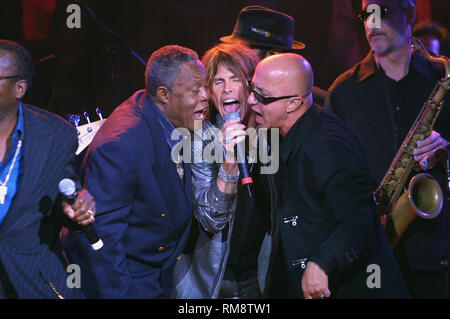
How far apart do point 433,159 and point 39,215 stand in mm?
3183

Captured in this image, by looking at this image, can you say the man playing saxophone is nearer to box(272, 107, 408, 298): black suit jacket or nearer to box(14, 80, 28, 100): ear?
box(272, 107, 408, 298): black suit jacket

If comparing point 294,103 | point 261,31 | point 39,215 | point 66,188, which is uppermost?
point 261,31

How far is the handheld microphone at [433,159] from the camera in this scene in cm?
425

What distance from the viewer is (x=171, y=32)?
5.76 m

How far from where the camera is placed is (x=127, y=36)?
5.57m

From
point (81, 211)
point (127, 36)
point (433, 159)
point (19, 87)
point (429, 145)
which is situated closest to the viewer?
point (81, 211)

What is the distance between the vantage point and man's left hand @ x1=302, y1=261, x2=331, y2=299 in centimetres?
278

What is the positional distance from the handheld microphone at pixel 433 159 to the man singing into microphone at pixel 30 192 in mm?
2891

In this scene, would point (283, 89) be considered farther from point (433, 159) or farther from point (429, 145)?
point (433, 159)

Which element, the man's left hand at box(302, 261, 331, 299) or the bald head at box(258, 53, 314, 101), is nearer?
the man's left hand at box(302, 261, 331, 299)

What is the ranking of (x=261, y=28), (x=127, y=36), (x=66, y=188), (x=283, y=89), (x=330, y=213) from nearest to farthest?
(x=66, y=188)
(x=330, y=213)
(x=283, y=89)
(x=261, y=28)
(x=127, y=36)

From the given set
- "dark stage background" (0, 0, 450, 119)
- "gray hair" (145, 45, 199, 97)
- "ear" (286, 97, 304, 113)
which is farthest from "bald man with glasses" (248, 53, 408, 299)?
"dark stage background" (0, 0, 450, 119)

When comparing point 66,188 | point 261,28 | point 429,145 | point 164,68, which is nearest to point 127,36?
point 261,28
